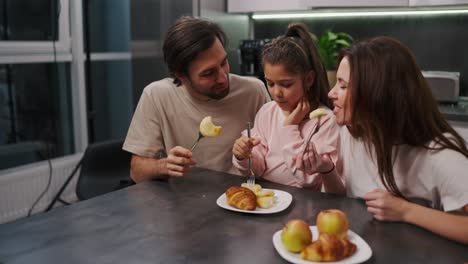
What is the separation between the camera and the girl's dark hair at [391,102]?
3.98 feet

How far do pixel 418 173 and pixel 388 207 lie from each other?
19 cm

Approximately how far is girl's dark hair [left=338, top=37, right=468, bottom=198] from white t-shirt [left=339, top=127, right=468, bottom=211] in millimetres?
36

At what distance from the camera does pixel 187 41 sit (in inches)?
68.4

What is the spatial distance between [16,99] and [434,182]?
105 inches

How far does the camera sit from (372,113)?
1.24 m

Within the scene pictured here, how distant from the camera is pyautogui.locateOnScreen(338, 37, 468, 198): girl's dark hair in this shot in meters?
1.21

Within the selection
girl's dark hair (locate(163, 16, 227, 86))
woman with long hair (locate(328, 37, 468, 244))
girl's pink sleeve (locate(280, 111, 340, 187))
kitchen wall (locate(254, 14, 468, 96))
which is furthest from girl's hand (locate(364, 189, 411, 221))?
kitchen wall (locate(254, 14, 468, 96))

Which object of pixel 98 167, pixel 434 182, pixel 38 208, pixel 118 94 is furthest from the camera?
pixel 118 94

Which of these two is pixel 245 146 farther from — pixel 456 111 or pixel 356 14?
pixel 356 14

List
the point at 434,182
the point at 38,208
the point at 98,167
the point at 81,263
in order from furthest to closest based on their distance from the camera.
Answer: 1. the point at 38,208
2. the point at 98,167
3. the point at 434,182
4. the point at 81,263

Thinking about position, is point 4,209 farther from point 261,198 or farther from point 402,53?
point 402,53

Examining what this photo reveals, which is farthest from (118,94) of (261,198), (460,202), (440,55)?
(460,202)

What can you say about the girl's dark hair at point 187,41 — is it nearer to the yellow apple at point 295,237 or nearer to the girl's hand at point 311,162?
the girl's hand at point 311,162

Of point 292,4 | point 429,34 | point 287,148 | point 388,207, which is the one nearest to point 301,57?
point 287,148
